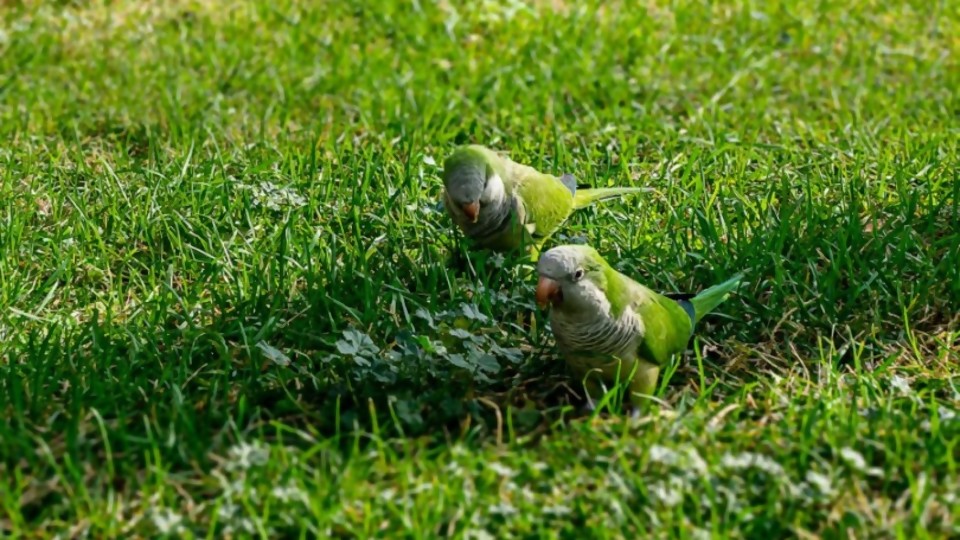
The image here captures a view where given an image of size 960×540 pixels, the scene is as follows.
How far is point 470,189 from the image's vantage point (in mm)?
3701

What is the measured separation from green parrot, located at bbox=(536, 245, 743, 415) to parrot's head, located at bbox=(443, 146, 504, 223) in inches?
23.8

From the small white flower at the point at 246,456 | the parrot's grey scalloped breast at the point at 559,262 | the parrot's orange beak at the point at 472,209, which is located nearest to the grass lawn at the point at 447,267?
the small white flower at the point at 246,456

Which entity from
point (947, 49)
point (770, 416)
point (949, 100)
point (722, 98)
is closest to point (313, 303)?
point (770, 416)

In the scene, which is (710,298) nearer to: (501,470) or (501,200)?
(501,200)

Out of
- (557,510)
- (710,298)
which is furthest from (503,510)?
(710,298)

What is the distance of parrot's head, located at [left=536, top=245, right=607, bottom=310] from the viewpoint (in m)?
3.08

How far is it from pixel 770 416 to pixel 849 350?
0.57 m

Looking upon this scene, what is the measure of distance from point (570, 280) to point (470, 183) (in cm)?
73

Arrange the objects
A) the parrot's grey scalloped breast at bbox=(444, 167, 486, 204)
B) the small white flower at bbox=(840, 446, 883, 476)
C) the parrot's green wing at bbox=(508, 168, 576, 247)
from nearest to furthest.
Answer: the small white flower at bbox=(840, 446, 883, 476) → the parrot's grey scalloped breast at bbox=(444, 167, 486, 204) → the parrot's green wing at bbox=(508, 168, 576, 247)

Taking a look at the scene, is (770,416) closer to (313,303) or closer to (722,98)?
(313,303)

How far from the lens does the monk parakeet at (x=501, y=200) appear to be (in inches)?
147

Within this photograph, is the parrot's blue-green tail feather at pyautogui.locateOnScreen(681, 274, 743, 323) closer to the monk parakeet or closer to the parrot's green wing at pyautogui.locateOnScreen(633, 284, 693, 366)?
the parrot's green wing at pyautogui.locateOnScreen(633, 284, 693, 366)

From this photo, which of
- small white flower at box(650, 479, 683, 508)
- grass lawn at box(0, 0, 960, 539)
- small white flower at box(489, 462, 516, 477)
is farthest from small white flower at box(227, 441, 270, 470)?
small white flower at box(650, 479, 683, 508)

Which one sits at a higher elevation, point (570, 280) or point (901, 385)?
point (570, 280)
